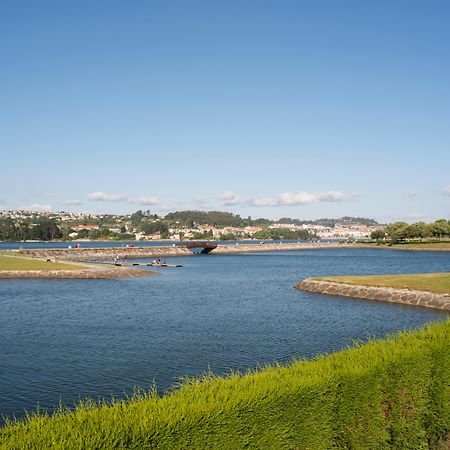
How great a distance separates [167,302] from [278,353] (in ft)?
84.1

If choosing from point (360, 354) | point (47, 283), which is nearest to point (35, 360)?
point (360, 354)

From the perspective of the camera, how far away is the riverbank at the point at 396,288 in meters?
47.5

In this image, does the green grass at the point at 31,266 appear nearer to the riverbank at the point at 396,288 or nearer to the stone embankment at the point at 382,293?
the stone embankment at the point at 382,293

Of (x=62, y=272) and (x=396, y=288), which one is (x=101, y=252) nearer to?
(x=62, y=272)

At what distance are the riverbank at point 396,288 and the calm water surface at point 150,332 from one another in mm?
1710

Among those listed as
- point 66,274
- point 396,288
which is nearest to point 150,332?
point 396,288

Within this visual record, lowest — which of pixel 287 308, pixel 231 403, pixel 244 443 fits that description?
pixel 287 308

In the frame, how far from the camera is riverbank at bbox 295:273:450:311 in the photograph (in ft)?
156

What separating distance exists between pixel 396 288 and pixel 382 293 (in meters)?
1.41

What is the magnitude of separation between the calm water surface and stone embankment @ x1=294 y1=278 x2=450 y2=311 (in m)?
1.55

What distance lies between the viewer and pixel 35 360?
27.5 meters

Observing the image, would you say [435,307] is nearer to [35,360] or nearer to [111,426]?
[35,360]

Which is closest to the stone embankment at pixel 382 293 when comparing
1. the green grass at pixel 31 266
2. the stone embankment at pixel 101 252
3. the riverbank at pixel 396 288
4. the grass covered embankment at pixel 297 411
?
the riverbank at pixel 396 288

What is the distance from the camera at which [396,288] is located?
52750 millimetres
